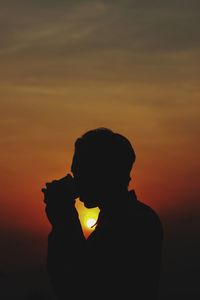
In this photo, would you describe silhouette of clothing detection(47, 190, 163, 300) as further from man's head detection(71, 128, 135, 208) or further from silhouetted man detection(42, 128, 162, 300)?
man's head detection(71, 128, 135, 208)

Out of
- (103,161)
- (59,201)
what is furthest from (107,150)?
(59,201)

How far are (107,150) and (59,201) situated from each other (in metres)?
0.64

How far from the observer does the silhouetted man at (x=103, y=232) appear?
24.7 feet

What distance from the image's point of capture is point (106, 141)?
26.1 ft

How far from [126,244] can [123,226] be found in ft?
0.54

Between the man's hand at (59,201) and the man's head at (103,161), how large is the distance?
9.6 inches

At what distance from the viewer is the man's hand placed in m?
7.68

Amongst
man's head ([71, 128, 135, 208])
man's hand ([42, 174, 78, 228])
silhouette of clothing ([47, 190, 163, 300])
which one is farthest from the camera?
man's head ([71, 128, 135, 208])

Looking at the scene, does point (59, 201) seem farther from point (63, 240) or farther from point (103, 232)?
point (103, 232)

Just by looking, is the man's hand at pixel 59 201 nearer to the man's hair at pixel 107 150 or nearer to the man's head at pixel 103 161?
the man's head at pixel 103 161

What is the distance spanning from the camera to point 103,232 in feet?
25.4

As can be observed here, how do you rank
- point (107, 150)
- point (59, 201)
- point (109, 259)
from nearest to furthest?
point (109, 259) → point (59, 201) → point (107, 150)

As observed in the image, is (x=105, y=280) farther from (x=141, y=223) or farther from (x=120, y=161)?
(x=120, y=161)

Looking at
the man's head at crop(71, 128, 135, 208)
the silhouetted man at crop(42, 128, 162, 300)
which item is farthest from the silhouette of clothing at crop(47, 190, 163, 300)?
the man's head at crop(71, 128, 135, 208)
